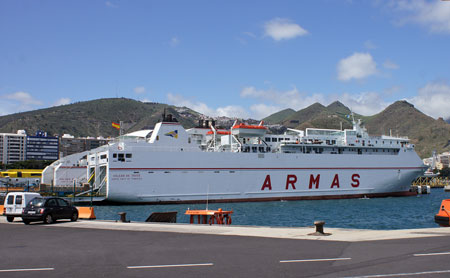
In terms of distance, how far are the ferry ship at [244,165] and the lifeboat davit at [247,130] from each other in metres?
0.10

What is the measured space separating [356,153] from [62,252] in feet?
133

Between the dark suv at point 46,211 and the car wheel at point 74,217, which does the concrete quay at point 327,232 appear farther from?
the car wheel at point 74,217

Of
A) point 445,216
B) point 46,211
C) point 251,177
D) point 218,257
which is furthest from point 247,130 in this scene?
point 218,257

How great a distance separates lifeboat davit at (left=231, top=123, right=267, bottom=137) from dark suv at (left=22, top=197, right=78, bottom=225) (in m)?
24.0

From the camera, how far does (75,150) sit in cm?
15850

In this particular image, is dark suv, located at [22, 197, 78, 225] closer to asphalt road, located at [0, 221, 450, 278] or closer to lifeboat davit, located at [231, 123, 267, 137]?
asphalt road, located at [0, 221, 450, 278]

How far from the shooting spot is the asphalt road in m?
6.55

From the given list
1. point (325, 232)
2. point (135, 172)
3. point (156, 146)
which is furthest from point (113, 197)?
point (325, 232)

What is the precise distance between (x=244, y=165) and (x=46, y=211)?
24.0 m

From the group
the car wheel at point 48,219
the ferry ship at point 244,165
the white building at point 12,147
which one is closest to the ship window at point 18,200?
the car wheel at point 48,219

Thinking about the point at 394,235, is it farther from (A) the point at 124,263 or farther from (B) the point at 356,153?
(B) the point at 356,153

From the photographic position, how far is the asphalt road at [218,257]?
6555 millimetres

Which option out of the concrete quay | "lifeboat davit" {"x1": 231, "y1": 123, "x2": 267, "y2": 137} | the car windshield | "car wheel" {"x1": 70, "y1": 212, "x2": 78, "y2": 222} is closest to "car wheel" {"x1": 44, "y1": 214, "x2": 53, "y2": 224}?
the car windshield

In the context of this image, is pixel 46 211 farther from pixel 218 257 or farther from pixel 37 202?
pixel 218 257
